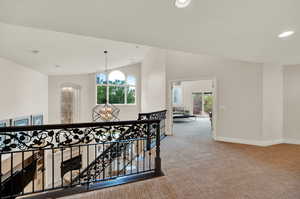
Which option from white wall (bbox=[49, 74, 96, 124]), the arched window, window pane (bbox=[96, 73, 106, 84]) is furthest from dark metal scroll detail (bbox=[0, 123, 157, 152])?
window pane (bbox=[96, 73, 106, 84])

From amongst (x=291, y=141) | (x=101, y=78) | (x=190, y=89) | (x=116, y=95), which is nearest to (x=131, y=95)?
(x=116, y=95)

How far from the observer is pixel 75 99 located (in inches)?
342

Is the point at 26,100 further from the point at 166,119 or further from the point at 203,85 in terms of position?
the point at 203,85

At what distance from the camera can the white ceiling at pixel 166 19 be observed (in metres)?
1.89

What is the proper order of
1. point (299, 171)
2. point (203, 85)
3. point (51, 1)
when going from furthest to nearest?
point (203, 85), point (299, 171), point (51, 1)

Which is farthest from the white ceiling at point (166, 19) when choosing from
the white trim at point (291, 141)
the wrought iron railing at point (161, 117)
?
the white trim at point (291, 141)

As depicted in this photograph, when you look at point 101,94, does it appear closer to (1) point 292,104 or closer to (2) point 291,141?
(1) point 292,104

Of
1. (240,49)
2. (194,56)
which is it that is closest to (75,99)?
(194,56)

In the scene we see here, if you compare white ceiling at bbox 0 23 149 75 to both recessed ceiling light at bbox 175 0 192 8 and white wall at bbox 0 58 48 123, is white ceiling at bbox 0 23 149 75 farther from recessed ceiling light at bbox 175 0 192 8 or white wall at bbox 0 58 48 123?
recessed ceiling light at bbox 175 0 192 8

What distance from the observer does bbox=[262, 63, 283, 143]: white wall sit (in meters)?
4.53

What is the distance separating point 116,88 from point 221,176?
829 cm

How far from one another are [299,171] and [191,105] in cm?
1019

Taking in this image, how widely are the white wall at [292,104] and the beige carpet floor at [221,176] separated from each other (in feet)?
2.57

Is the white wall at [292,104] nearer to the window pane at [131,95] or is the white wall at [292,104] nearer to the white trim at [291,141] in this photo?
the white trim at [291,141]
